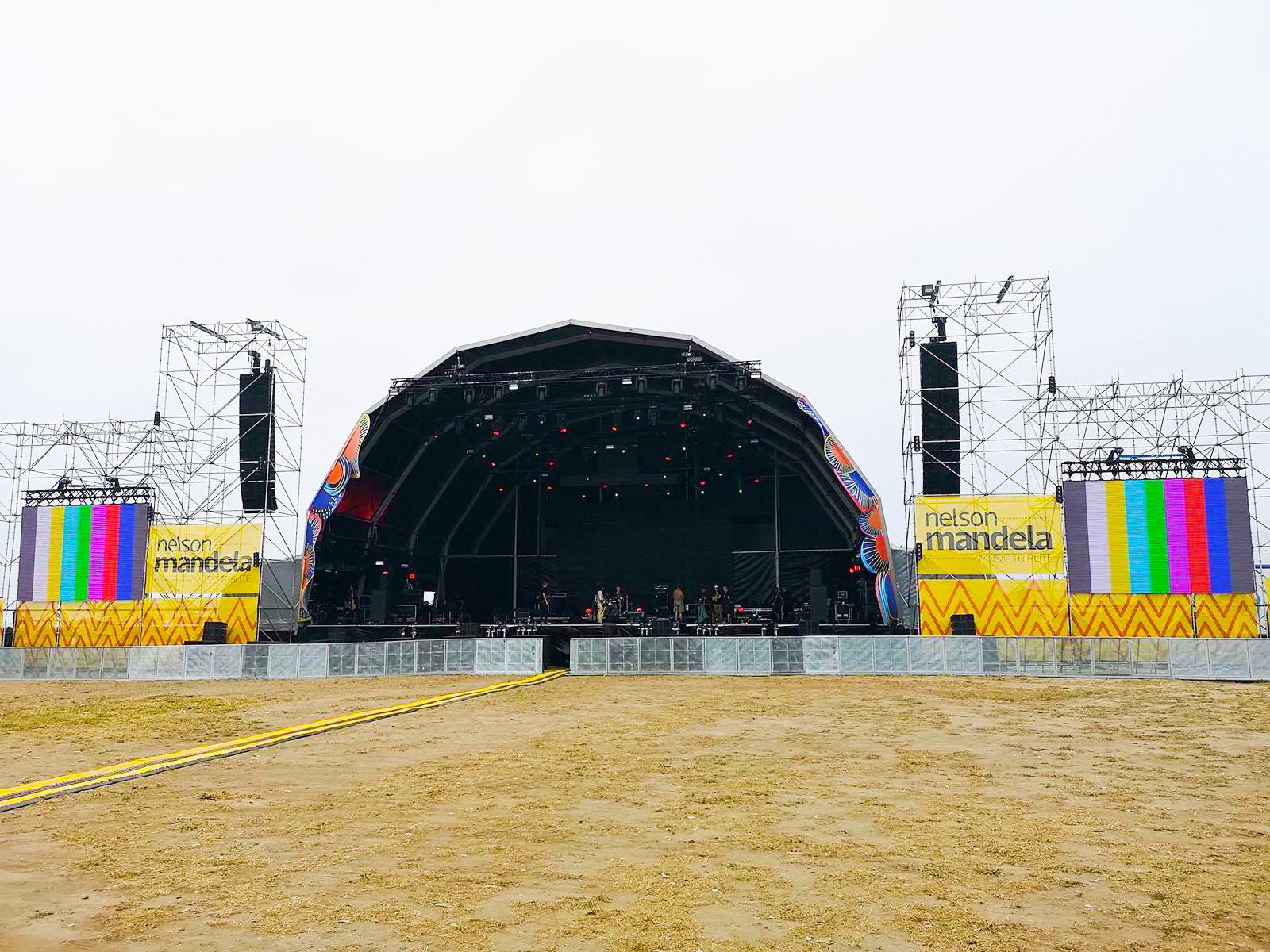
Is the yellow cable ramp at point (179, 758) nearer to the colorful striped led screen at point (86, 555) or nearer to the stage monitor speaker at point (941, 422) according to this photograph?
the stage monitor speaker at point (941, 422)

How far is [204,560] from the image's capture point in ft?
98.1

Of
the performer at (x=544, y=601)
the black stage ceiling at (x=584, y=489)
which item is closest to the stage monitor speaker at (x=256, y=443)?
the black stage ceiling at (x=584, y=489)

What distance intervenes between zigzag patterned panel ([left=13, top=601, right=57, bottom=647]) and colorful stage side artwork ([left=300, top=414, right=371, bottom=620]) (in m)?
8.93

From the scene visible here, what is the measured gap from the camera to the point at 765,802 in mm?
8922

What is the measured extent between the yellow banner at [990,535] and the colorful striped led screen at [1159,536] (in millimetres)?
524

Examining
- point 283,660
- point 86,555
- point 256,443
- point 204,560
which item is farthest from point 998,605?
point 86,555

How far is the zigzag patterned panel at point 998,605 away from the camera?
2617 cm

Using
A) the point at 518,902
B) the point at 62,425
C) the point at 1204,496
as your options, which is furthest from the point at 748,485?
the point at 518,902

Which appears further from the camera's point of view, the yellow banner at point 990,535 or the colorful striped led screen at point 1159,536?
the yellow banner at point 990,535

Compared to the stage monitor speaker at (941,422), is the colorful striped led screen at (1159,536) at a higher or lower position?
lower

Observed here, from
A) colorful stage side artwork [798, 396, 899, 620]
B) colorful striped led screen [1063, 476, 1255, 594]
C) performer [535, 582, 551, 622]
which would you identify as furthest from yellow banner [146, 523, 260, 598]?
colorful striped led screen [1063, 476, 1255, 594]

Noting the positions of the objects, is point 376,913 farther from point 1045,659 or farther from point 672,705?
point 1045,659

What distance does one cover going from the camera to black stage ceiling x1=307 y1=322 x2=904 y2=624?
97.2ft

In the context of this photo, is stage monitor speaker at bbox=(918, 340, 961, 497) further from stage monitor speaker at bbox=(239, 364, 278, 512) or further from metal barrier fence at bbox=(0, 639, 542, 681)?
stage monitor speaker at bbox=(239, 364, 278, 512)
